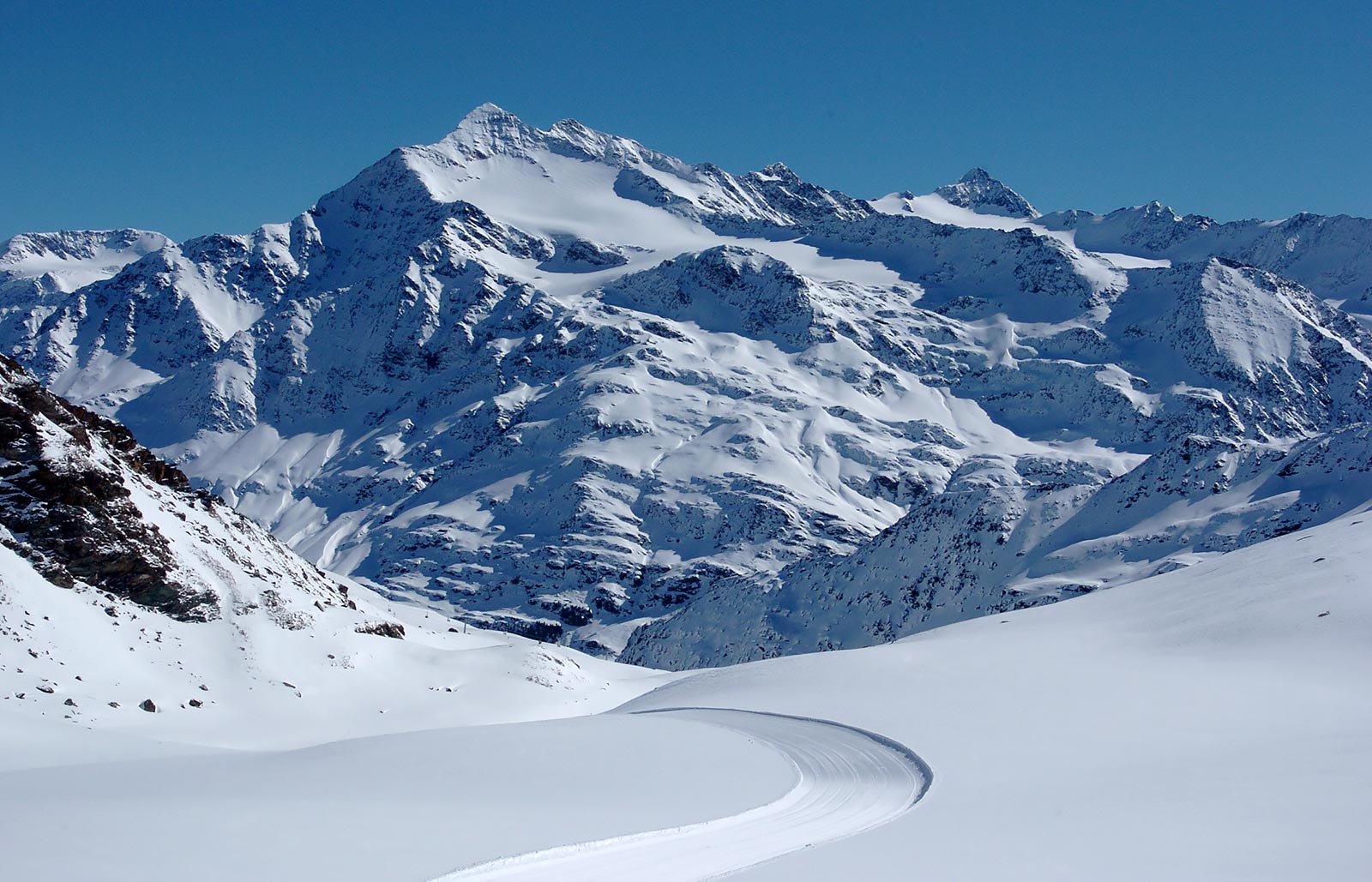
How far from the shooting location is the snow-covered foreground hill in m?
16.7

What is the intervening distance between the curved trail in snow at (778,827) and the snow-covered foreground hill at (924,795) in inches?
10.9

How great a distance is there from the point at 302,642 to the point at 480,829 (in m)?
37.3

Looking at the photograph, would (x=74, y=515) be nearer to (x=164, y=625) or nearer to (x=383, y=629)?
(x=164, y=625)

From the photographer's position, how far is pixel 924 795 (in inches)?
963

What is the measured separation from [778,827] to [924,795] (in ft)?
14.1

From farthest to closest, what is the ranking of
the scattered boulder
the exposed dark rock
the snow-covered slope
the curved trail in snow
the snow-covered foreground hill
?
the scattered boulder, the exposed dark rock, the snow-covered slope, the curved trail in snow, the snow-covered foreground hill

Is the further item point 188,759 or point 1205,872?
point 188,759

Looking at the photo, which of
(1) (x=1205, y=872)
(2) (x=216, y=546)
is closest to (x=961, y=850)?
(1) (x=1205, y=872)

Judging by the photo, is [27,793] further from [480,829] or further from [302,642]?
[302,642]

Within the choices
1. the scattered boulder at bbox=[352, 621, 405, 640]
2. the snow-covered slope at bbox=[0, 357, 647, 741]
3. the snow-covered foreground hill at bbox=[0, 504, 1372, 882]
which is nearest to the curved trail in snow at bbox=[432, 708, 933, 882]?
the snow-covered foreground hill at bbox=[0, 504, 1372, 882]

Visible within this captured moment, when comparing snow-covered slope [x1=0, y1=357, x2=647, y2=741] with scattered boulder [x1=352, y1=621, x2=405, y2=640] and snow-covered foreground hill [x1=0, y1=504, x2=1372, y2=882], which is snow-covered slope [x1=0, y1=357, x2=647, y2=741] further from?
snow-covered foreground hill [x1=0, y1=504, x2=1372, y2=882]

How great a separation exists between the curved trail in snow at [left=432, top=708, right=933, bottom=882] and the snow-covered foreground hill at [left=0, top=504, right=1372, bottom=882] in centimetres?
28

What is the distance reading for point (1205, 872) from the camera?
15.4 m

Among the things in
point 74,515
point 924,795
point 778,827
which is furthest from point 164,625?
point 924,795
